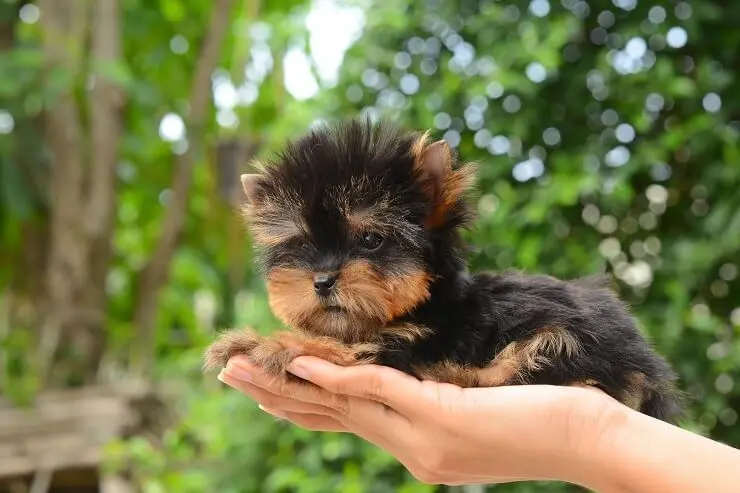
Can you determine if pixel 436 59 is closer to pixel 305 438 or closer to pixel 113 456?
pixel 305 438

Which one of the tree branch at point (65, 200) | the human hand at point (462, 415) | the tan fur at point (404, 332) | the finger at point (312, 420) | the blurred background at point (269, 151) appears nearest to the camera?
the human hand at point (462, 415)

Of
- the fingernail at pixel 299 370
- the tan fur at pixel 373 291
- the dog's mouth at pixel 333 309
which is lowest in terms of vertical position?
the fingernail at pixel 299 370

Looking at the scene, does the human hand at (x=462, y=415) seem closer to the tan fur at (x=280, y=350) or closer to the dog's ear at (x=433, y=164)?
the tan fur at (x=280, y=350)

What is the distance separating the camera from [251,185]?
1.88 meters

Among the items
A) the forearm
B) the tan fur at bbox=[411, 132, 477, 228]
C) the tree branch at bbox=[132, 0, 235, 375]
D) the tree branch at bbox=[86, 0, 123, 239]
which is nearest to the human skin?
the forearm

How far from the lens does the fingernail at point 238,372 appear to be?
1.64m

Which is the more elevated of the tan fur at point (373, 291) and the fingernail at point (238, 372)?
the tan fur at point (373, 291)

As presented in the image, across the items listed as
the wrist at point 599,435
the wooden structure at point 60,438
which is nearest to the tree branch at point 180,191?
the wooden structure at point 60,438

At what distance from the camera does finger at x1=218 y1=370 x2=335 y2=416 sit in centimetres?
170

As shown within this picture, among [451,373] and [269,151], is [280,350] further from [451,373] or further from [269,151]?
[269,151]

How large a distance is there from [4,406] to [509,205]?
3059mm

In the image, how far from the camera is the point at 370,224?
5.49ft

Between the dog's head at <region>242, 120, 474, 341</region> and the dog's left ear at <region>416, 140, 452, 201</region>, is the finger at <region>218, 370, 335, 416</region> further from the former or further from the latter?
the dog's left ear at <region>416, 140, 452, 201</region>

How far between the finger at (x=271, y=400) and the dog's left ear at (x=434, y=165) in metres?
0.55
